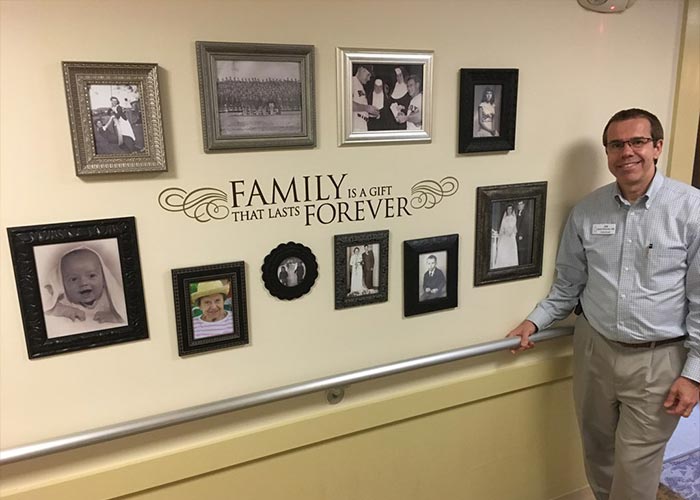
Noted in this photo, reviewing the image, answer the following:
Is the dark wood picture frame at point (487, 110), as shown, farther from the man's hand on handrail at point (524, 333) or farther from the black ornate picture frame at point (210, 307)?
the black ornate picture frame at point (210, 307)

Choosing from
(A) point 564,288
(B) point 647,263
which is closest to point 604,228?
(B) point 647,263

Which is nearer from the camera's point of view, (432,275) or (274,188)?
(274,188)

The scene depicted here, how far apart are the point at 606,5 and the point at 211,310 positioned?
1.62 metres

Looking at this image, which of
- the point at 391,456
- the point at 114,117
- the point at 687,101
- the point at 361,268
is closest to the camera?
the point at 114,117

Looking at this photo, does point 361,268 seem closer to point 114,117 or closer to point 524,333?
point 524,333

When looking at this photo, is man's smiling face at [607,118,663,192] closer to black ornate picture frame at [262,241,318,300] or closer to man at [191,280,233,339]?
black ornate picture frame at [262,241,318,300]

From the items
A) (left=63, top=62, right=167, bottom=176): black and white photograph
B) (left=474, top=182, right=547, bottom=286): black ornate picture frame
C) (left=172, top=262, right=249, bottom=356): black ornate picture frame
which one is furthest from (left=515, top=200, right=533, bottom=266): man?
(left=63, top=62, right=167, bottom=176): black and white photograph

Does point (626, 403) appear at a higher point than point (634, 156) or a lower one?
lower

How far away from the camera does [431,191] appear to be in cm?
175

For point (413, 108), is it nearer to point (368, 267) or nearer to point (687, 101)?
point (368, 267)

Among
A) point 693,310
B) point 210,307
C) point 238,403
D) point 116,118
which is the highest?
point 116,118

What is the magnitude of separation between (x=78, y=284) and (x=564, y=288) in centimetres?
158

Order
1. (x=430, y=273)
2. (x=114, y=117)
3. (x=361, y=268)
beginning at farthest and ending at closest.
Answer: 1. (x=430, y=273)
2. (x=361, y=268)
3. (x=114, y=117)

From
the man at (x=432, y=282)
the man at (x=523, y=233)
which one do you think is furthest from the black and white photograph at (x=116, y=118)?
the man at (x=523, y=233)
